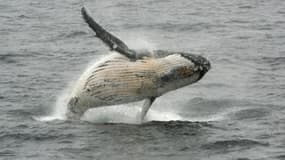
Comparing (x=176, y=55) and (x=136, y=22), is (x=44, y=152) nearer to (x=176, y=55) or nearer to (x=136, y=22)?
(x=176, y=55)

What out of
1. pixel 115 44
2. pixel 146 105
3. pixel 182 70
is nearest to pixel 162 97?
pixel 146 105

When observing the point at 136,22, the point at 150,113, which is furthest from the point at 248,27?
the point at 150,113

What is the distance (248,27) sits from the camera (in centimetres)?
3150

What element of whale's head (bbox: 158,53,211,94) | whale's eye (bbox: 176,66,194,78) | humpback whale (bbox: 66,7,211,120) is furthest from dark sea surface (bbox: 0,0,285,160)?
whale's eye (bbox: 176,66,194,78)

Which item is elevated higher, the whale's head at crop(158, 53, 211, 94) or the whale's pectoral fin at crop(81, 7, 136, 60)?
the whale's pectoral fin at crop(81, 7, 136, 60)

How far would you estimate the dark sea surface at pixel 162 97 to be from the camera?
17.5 meters

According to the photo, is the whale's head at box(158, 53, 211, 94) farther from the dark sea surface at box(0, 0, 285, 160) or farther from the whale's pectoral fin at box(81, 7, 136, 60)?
the dark sea surface at box(0, 0, 285, 160)

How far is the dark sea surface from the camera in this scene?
57.4 ft

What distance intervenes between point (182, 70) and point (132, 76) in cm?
108

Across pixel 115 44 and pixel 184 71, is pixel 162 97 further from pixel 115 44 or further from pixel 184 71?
pixel 184 71

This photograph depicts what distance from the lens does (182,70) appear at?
721 inches

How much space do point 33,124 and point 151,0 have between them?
62.8ft

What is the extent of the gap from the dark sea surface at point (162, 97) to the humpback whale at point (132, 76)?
0.60 m

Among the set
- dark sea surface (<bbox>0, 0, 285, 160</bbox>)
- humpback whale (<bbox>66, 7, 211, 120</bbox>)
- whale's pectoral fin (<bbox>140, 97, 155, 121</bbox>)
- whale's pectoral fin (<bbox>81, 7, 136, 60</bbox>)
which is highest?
whale's pectoral fin (<bbox>81, 7, 136, 60</bbox>)
